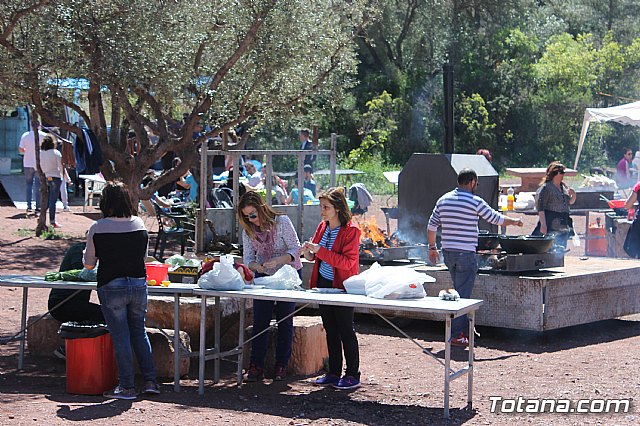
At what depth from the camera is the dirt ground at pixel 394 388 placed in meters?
6.40

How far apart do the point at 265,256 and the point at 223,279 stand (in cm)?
55

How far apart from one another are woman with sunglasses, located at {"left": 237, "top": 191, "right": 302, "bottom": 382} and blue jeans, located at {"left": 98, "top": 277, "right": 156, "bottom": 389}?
932 millimetres

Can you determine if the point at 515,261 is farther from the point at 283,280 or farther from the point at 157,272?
the point at 157,272

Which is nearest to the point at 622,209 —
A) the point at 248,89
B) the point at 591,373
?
the point at 248,89

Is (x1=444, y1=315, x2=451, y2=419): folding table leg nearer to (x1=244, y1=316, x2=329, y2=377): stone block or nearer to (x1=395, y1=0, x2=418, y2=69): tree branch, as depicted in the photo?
(x1=244, y1=316, x2=329, y2=377): stone block

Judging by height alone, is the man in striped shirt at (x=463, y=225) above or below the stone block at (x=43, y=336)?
above

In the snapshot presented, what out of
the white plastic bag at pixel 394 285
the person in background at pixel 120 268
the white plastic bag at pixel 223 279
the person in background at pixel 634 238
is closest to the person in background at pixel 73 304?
the person in background at pixel 120 268

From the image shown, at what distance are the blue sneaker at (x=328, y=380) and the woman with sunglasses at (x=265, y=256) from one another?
13.4 inches

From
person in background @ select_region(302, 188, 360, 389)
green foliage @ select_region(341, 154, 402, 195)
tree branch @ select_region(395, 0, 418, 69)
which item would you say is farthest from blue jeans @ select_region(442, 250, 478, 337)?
tree branch @ select_region(395, 0, 418, 69)

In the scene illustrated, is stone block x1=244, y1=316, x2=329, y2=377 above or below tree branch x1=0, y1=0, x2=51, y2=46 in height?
below

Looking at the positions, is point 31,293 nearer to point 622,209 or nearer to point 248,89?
point 248,89

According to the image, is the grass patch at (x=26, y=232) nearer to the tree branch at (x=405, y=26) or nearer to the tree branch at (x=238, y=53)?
the tree branch at (x=238, y=53)

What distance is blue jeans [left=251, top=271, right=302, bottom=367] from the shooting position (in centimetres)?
751

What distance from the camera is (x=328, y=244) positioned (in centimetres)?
728
